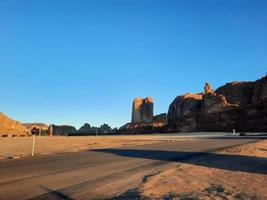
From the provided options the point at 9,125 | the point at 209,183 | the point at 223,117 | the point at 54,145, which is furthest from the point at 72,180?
the point at 9,125

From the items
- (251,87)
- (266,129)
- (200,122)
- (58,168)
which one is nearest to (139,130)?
(200,122)

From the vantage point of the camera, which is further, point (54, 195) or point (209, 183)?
point (209, 183)

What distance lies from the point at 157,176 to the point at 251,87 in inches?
7553

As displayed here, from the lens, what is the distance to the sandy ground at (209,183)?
30.1 ft

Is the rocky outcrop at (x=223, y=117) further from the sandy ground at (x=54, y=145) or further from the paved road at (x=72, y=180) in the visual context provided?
the paved road at (x=72, y=180)

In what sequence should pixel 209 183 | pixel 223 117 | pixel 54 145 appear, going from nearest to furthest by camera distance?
pixel 209 183
pixel 54 145
pixel 223 117

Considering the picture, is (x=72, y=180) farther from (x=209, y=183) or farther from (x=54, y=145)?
(x=54, y=145)

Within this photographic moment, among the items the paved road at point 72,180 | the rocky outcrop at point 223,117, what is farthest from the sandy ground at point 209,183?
the rocky outcrop at point 223,117

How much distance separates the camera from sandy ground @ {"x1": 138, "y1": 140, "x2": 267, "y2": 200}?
9164mm

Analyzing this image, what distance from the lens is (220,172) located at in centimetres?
1359

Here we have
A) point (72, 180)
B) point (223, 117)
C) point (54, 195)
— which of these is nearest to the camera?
point (54, 195)

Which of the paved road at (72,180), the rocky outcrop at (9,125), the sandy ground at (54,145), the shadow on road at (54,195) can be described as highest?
the rocky outcrop at (9,125)

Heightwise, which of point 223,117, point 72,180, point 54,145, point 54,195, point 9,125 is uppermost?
point 223,117

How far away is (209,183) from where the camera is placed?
1105cm
